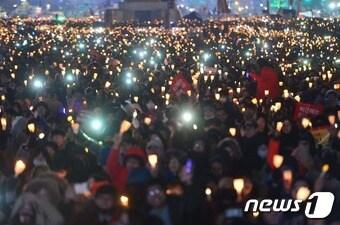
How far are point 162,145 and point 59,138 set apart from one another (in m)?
1.28

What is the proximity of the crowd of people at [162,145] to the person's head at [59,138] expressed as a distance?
0.02 m

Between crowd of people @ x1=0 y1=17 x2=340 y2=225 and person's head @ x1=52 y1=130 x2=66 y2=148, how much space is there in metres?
0.02

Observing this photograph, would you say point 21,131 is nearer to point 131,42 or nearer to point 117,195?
point 117,195

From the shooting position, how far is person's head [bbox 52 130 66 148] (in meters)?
10.4

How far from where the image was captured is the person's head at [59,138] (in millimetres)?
10355

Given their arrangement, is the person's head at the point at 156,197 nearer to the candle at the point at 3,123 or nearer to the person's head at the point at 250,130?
the person's head at the point at 250,130

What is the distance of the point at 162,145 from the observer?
1046cm

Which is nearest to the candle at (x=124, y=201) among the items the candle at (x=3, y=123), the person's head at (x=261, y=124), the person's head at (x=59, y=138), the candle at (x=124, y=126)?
the person's head at (x=59, y=138)

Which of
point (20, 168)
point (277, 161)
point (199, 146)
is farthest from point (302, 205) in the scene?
point (20, 168)

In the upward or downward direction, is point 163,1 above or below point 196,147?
below

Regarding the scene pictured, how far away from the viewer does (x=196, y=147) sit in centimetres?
1015

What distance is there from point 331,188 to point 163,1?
66623mm

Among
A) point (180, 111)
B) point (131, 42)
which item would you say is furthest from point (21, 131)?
point (131, 42)

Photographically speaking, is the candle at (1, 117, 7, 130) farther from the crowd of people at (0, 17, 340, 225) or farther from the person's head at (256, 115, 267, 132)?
the person's head at (256, 115, 267, 132)
